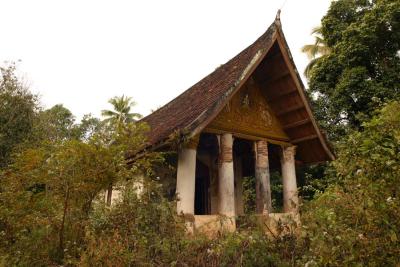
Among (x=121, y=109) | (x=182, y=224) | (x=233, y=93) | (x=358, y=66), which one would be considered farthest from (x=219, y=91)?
(x=121, y=109)

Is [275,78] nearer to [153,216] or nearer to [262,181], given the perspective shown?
[262,181]

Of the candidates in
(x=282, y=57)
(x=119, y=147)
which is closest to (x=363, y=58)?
A: (x=282, y=57)

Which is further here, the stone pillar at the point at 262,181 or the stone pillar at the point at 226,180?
the stone pillar at the point at 262,181

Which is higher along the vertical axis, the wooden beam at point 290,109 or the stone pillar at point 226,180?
the wooden beam at point 290,109

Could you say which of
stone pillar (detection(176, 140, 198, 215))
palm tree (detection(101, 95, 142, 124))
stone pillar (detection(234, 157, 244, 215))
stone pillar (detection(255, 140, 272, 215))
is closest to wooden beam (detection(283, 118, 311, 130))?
stone pillar (detection(255, 140, 272, 215))

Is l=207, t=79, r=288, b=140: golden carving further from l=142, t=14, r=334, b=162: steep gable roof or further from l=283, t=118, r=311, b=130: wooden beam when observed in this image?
l=142, t=14, r=334, b=162: steep gable roof

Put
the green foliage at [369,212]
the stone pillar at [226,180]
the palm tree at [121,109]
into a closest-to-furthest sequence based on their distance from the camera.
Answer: the green foliage at [369,212], the stone pillar at [226,180], the palm tree at [121,109]

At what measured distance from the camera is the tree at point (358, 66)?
56.6 feet

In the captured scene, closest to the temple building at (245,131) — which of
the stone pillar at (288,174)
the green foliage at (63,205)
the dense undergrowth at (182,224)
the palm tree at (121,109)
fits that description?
the stone pillar at (288,174)

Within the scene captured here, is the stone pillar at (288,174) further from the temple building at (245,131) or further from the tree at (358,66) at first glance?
the tree at (358,66)

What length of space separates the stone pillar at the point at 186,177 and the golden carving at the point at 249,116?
1215 mm

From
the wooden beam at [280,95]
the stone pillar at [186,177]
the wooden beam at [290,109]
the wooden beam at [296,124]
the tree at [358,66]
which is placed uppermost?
the tree at [358,66]

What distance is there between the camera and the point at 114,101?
3719 cm

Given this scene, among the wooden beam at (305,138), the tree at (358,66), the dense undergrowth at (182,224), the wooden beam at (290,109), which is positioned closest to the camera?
the dense undergrowth at (182,224)
